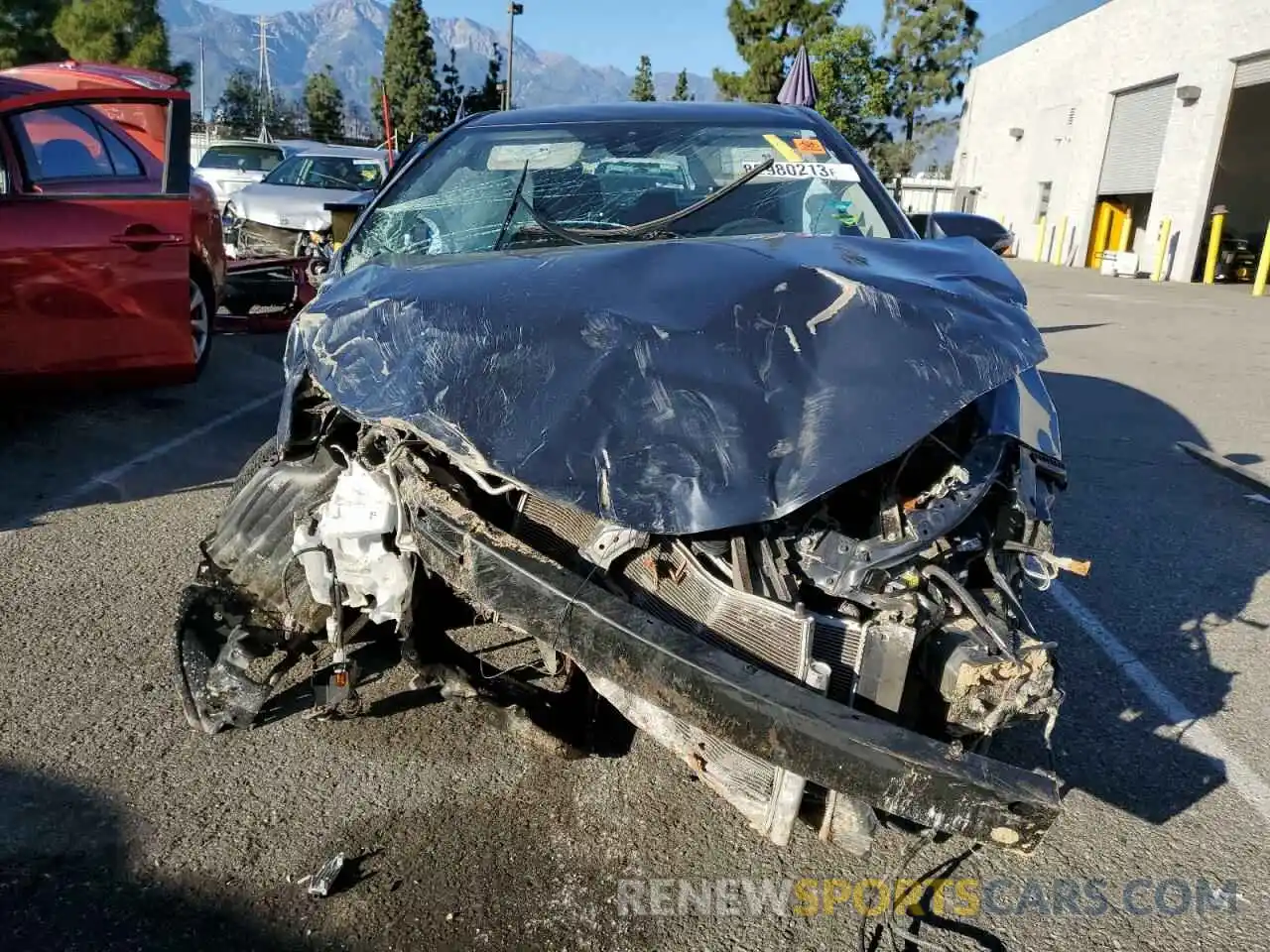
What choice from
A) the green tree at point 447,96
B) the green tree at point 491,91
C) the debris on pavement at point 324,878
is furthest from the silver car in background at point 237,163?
the green tree at point 447,96

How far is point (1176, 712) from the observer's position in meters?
3.06

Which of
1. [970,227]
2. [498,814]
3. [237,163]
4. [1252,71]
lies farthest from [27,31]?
[498,814]

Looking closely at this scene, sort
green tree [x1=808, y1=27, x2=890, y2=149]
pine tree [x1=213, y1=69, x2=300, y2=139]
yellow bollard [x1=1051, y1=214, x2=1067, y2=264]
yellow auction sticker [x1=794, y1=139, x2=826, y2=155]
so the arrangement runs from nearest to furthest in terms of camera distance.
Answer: yellow auction sticker [x1=794, y1=139, x2=826, y2=155] < yellow bollard [x1=1051, y1=214, x2=1067, y2=264] < green tree [x1=808, y1=27, x2=890, y2=149] < pine tree [x1=213, y1=69, x2=300, y2=139]

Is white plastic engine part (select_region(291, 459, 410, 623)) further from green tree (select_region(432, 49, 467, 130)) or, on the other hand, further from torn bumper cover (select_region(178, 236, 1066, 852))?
green tree (select_region(432, 49, 467, 130))

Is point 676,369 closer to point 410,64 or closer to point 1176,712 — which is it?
point 1176,712

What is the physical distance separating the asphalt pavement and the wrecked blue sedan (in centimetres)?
23

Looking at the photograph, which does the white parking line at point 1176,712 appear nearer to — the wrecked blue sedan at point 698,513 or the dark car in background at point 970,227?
the wrecked blue sedan at point 698,513

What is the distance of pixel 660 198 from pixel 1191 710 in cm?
247

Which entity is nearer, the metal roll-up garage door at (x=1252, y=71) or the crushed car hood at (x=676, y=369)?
the crushed car hood at (x=676, y=369)

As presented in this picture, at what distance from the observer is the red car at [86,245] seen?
4.52m

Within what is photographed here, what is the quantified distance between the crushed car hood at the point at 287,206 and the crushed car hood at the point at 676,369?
26.3 feet

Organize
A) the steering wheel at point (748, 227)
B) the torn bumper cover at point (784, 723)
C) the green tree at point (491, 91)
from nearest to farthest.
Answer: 1. the torn bumper cover at point (784, 723)
2. the steering wheel at point (748, 227)
3. the green tree at point (491, 91)

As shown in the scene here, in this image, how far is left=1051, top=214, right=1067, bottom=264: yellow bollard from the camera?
81.7ft

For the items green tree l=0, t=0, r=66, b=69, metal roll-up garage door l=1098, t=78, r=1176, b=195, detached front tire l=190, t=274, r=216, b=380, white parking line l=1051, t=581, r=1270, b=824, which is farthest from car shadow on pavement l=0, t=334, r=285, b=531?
green tree l=0, t=0, r=66, b=69
